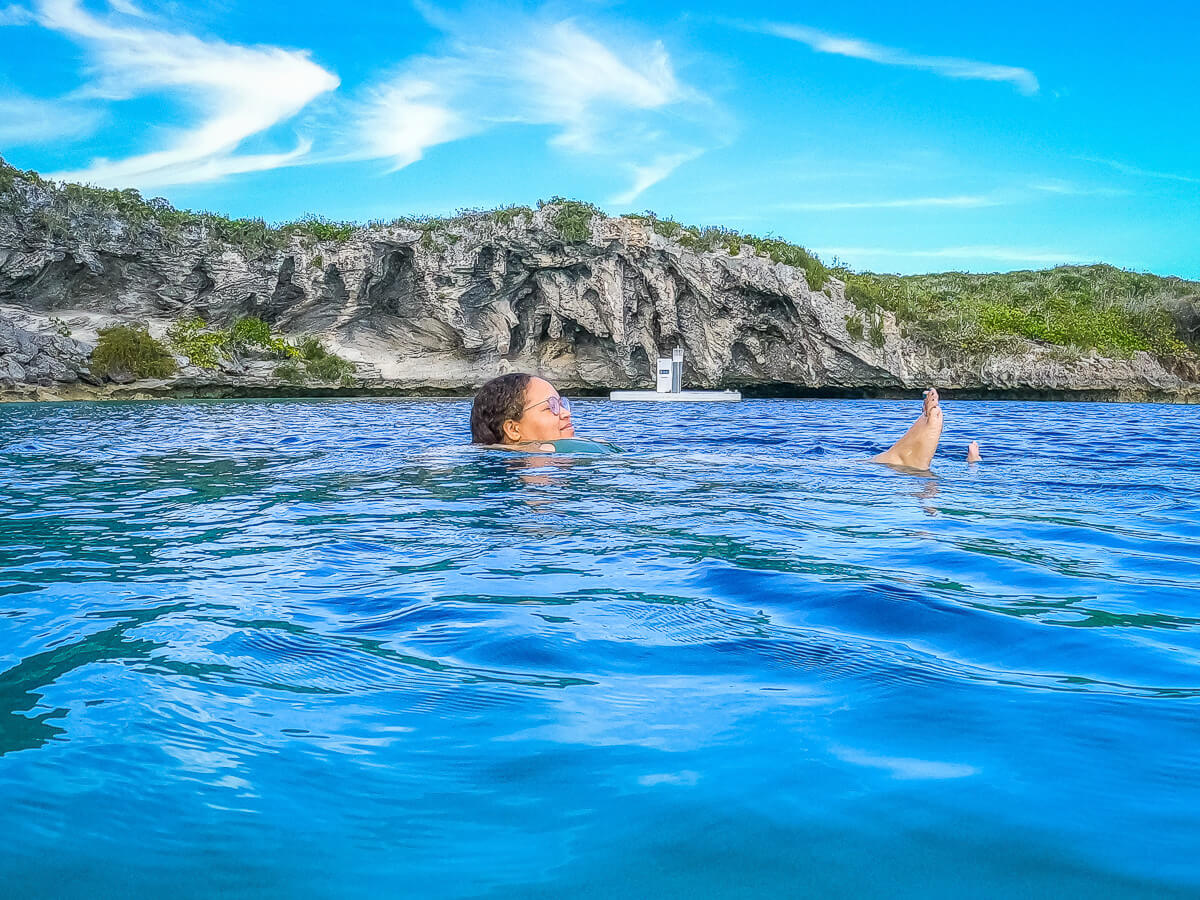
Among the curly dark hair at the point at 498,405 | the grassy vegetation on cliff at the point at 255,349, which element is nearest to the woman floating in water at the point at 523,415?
the curly dark hair at the point at 498,405

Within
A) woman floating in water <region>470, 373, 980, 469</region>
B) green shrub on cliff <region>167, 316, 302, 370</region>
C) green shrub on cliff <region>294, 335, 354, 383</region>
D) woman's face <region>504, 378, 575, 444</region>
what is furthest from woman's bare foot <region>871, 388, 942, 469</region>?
green shrub on cliff <region>167, 316, 302, 370</region>

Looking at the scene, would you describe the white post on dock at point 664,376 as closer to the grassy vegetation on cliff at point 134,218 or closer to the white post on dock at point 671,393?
the white post on dock at point 671,393

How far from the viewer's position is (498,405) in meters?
8.12

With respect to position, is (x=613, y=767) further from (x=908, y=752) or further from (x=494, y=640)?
(x=494, y=640)

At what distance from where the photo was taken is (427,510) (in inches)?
207

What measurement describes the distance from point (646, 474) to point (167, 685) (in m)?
5.17

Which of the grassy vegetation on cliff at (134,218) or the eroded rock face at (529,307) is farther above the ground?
the grassy vegetation on cliff at (134,218)

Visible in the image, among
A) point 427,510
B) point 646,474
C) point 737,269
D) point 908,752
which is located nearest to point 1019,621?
point 908,752

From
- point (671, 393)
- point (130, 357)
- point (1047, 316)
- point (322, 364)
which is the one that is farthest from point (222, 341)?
point (1047, 316)

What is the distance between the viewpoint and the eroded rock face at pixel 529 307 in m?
37.5

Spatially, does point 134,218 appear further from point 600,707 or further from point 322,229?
point 600,707

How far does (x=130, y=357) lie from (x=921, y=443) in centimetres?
3142

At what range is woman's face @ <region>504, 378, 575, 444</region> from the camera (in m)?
8.00

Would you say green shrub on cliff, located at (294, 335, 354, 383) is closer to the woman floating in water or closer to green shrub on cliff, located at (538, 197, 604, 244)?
green shrub on cliff, located at (538, 197, 604, 244)
